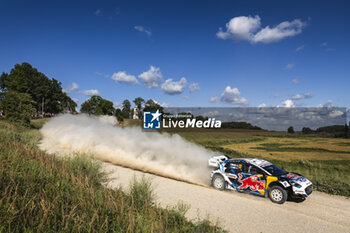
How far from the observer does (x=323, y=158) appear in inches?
1066

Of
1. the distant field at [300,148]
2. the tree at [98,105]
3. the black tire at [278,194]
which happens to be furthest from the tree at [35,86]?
the black tire at [278,194]

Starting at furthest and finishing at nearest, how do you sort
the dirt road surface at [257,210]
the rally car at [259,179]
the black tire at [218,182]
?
1. the black tire at [218,182]
2. the rally car at [259,179]
3. the dirt road surface at [257,210]

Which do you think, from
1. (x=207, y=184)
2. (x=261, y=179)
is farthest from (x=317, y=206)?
(x=207, y=184)

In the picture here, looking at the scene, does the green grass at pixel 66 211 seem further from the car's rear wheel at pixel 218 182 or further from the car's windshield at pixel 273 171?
the car's windshield at pixel 273 171

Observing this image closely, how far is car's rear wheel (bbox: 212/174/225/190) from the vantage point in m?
11.9

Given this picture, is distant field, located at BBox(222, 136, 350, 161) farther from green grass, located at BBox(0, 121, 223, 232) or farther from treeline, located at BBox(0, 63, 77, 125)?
treeline, located at BBox(0, 63, 77, 125)

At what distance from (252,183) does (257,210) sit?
1688mm

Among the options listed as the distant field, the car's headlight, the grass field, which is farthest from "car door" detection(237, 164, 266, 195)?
the distant field

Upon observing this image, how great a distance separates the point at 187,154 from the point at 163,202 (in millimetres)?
8772

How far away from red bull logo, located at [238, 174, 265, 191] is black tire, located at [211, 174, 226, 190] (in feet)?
3.49

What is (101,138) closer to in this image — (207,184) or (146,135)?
(146,135)

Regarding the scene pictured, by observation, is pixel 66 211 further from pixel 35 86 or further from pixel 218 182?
pixel 35 86

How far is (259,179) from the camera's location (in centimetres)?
1038

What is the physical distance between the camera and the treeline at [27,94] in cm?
2988
